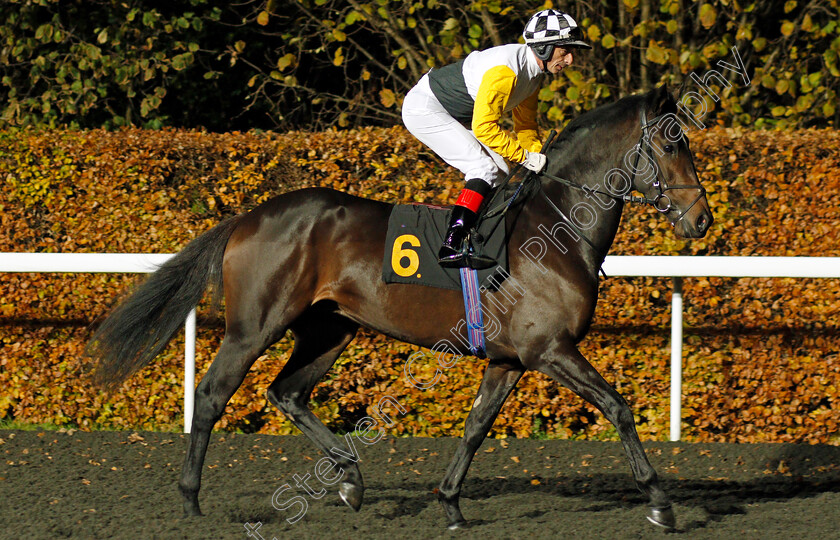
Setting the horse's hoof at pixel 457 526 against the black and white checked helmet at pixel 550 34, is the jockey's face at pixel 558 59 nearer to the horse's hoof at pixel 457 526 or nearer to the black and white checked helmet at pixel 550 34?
the black and white checked helmet at pixel 550 34

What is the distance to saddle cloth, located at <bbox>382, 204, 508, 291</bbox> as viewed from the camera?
4012mm

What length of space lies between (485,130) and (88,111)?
5404mm

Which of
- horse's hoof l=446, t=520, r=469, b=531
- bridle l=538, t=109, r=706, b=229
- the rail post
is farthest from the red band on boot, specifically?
the rail post

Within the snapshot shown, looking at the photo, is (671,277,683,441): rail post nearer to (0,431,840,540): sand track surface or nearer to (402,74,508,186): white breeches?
(0,431,840,540): sand track surface

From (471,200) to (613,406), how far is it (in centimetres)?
101

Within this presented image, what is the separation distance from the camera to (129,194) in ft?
19.2

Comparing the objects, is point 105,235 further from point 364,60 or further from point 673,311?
point 364,60

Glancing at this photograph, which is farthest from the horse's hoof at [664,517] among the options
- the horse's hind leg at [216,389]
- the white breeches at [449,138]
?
the horse's hind leg at [216,389]

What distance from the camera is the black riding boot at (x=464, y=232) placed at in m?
3.98

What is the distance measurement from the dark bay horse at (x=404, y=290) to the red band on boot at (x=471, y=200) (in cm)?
22

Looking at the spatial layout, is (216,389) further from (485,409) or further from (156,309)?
(485,409)

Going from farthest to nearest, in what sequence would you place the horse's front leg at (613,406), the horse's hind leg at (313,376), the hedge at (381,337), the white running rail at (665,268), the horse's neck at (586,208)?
the hedge at (381,337) → the white running rail at (665,268) → the horse's hind leg at (313,376) → the horse's neck at (586,208) → the horse's front leg at (613,406)

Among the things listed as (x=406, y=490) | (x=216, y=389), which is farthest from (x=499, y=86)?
(x=406, y=490)

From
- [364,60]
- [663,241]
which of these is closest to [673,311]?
[663,241]
